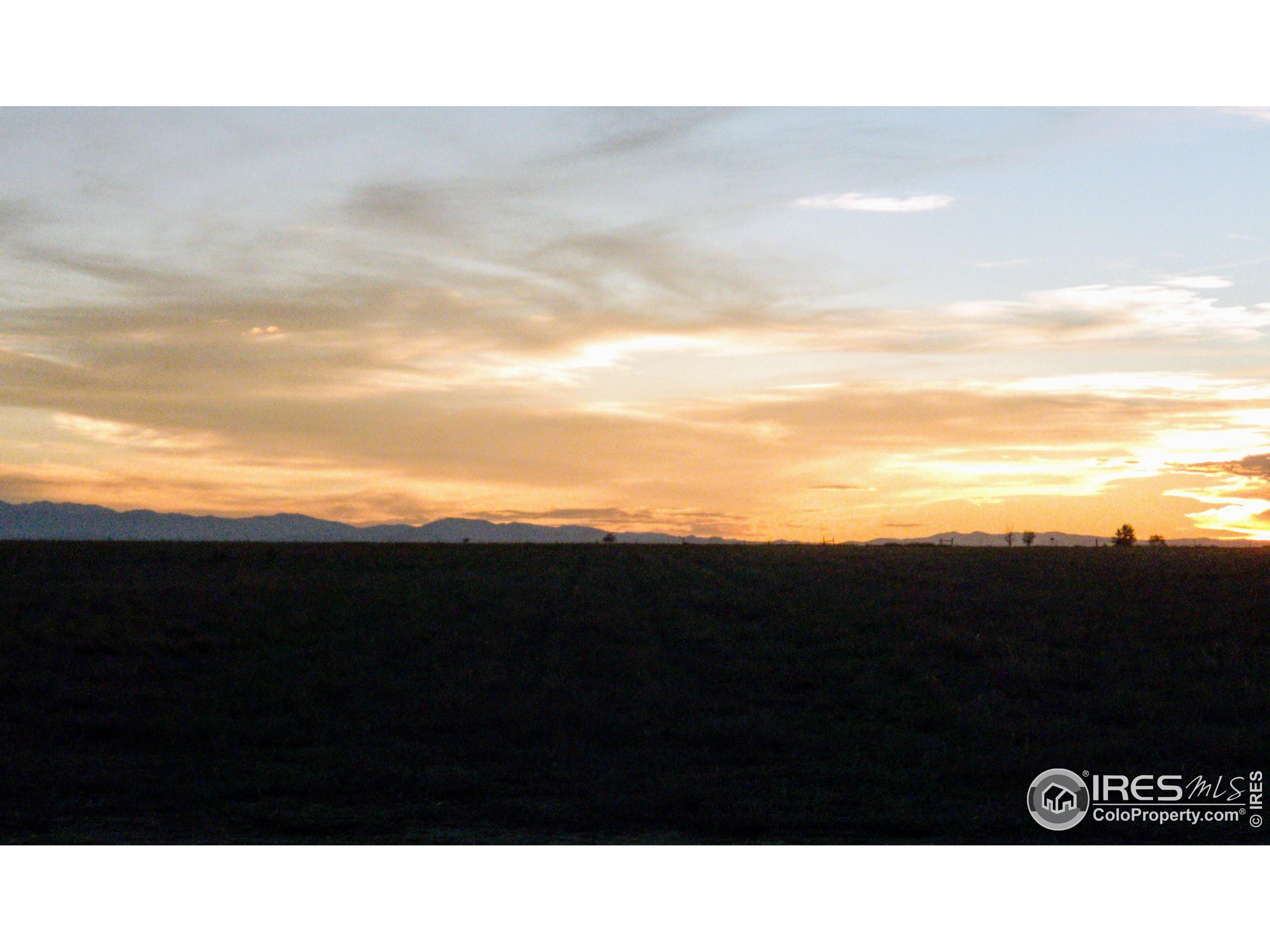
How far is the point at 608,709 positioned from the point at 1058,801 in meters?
8.25

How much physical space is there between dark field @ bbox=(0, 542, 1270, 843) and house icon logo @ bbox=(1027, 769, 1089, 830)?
0.18 metres

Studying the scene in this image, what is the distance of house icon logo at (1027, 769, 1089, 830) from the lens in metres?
14.1

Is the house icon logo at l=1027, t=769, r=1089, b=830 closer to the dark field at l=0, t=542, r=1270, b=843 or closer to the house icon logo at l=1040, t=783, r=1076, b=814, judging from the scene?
the house icon logo at l=1040, t=783, r=1076, b=814

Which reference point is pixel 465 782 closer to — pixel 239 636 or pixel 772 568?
pixel 239 636

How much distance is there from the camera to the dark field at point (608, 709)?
46.3ft

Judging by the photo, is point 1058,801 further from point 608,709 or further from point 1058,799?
point 608,709

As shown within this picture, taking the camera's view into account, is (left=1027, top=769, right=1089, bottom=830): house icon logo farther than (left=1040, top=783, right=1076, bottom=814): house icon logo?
No

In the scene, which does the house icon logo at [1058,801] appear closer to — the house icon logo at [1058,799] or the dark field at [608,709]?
the house icon logo at [1058,799]

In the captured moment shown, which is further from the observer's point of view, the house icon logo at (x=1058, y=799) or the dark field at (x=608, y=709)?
the house icon logo at (x=1058, y=799)

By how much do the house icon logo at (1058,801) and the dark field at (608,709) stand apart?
179 mm

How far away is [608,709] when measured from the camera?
19672 millimetres

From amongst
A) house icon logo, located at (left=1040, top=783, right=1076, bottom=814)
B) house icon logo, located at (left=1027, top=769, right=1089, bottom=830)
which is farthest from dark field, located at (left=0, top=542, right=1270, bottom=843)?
house icon logo, located at (left=1040, top=783, right=1076, bottom=814)

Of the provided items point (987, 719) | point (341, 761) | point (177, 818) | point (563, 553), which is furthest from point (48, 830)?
point (563, 553)

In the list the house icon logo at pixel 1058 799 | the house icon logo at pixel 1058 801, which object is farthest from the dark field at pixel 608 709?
the house icon logo at pixel 1058 799
